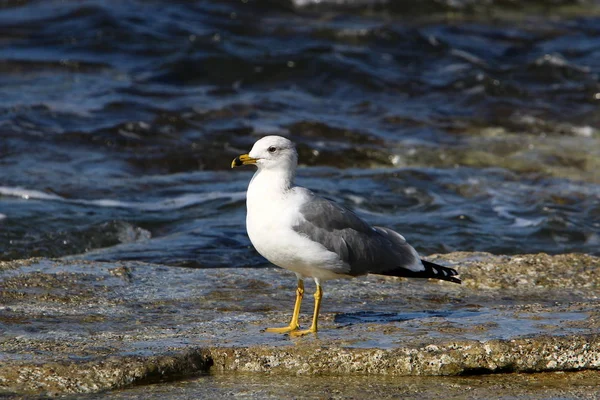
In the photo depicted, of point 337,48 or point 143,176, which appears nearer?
point 143,176

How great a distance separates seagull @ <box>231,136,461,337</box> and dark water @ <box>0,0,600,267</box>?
8.53ft

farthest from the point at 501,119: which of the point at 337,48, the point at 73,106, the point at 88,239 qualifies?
the point at 88,239

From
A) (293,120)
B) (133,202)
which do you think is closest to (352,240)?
(133,202)

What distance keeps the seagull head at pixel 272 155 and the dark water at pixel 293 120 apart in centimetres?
256

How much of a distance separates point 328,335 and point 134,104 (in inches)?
347

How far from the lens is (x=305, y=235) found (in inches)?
191

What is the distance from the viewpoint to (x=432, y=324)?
15.8 feet

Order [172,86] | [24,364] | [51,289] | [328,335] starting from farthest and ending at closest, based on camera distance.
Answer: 1. [172,86]
2. [51,289]
3. [328,335]
4. [24,364]

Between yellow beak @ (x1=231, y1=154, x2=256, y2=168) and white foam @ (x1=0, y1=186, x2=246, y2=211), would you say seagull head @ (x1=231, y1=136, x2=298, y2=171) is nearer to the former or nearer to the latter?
yellow beak @ (x1=231, y1=154, x2=256, y2=168)

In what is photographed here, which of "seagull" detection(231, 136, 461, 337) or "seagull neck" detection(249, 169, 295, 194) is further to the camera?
"seagull neck" detection(249, 169, 295, 194)

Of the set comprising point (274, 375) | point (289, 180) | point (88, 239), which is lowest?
point (88, 239)

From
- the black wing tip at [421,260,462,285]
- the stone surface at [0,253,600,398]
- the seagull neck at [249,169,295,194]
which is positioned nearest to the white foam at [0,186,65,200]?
the stone surface at [0,253,600,398]

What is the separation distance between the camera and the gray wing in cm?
493

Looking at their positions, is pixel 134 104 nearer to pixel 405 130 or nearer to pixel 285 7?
pixel 405 130
